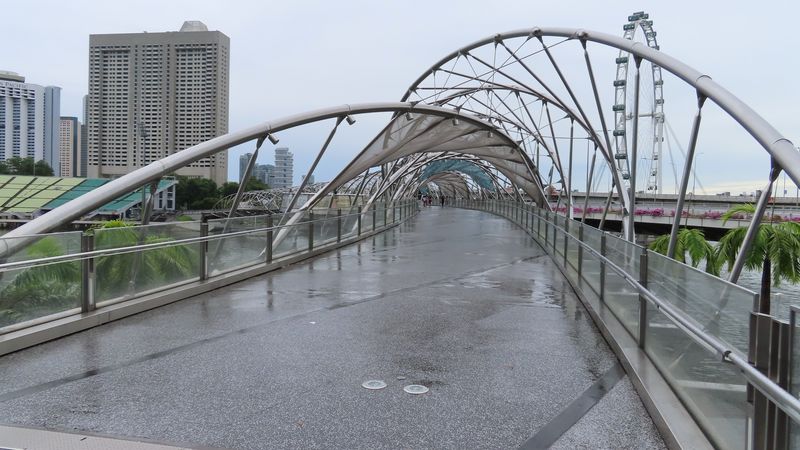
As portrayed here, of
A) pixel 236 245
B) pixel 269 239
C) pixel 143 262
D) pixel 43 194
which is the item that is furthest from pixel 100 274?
pixel 43 194

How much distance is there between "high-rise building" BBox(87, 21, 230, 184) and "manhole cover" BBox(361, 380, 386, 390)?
52.8 meters

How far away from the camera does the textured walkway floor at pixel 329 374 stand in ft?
13.5

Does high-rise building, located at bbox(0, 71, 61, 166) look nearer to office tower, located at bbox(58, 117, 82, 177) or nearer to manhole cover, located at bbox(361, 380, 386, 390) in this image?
office tower, located at bbox(58, 117, 82, 177)

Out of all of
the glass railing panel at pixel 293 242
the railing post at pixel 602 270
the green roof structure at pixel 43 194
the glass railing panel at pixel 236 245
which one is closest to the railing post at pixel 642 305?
the railing post at pixel 602 270

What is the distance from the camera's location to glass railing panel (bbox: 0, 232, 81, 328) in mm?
6035

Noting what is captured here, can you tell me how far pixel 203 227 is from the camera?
1002 centimetres

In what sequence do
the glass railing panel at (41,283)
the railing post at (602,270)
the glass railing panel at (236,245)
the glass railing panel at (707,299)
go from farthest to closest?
the glass railing panel at (236,245) < the railing post at (602,270) < the glass railing panel at (41,283) < the glass railing panel at (707,299)

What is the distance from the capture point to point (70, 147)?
15888cm

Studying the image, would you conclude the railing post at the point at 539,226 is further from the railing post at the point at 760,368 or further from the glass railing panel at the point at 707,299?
the railing post at the point at 760,368

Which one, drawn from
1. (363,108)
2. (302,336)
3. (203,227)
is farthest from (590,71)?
(302,336)

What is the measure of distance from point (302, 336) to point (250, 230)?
550cm

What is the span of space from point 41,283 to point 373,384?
3.88 m

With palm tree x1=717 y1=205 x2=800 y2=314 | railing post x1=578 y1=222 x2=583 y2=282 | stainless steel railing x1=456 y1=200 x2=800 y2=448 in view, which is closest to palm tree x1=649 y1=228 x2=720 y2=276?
palm tree x1=717 y1=205 x2=800 y2=314

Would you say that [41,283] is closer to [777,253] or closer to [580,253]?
[580,253]
